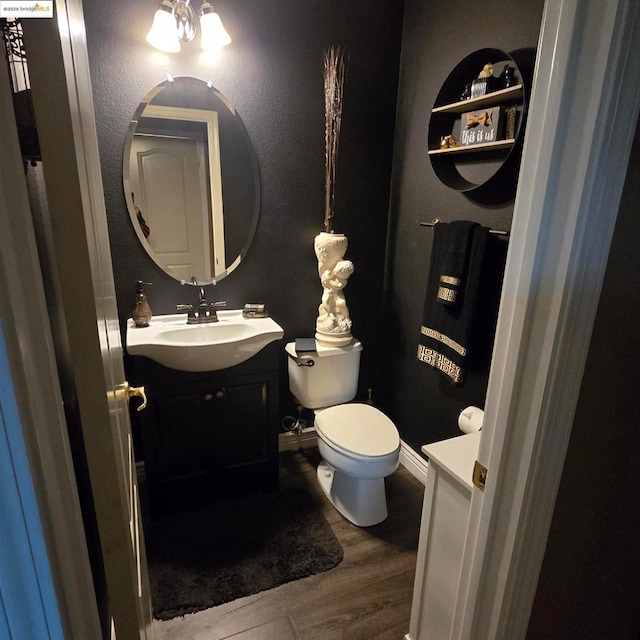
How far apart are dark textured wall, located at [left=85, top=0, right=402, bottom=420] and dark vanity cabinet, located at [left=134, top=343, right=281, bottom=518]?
408 millimetres

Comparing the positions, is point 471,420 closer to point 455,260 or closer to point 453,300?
point 453,300

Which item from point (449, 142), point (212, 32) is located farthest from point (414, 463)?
point (212, 32)

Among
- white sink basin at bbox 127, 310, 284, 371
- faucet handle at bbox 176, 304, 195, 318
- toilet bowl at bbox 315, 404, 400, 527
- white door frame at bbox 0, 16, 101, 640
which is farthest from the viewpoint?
faucet handle at bbox 176, 304, 195, 318

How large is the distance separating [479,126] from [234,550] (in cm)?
206

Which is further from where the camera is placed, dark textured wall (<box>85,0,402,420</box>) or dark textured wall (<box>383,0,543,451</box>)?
dark textured wall (<box>85,0,402,420</box>)

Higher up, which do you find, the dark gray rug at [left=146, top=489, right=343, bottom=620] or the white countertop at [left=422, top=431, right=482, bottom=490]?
the white countertop at [left=422, top=431, right=482, bottom=490]

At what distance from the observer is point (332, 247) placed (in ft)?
7.08

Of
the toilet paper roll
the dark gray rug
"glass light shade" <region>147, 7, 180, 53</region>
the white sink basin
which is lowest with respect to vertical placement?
the dark gray rug

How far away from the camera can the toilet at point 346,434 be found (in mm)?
1833

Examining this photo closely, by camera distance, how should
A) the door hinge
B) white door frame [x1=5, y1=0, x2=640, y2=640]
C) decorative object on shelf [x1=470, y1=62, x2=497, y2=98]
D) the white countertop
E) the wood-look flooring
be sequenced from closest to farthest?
white door frame [x1=5, y1=0, x2=640, y2=640] < the door hinge < the white countertop < the wood-look flooring < decorative object on shelf [x1=470, y1=62, x2=497, y2=98]

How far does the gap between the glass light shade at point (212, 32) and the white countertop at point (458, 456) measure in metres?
1.84

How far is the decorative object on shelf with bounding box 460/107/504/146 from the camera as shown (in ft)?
5.20

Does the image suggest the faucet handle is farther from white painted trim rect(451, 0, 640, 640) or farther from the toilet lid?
white painted trim rect(451, 0, 640, 640)

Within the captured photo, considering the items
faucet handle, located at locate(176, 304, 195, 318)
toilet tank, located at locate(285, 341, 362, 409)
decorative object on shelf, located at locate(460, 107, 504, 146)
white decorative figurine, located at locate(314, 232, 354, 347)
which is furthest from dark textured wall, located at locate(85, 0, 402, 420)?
decorative object on shelf, located at locate(460, 107, 504, 146)
